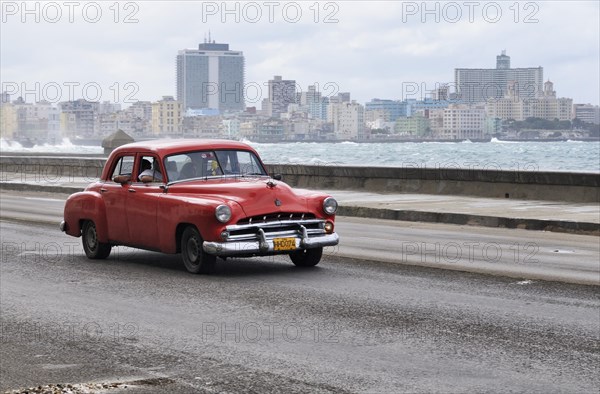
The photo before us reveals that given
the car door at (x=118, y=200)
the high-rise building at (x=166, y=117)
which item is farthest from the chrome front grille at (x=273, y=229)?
the high-rise building at (x=166, y=117)

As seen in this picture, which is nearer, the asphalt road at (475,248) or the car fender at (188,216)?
the car fender at (188,216)

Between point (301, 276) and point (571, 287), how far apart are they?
9.97 ft

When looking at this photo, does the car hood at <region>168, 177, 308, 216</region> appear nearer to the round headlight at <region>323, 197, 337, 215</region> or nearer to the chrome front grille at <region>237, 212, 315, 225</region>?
the chrome front grille at <region>237, 212, 315, 225</region>

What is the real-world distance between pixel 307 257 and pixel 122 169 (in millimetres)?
2749

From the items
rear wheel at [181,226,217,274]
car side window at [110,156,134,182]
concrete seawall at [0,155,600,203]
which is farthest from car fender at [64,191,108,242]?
concrete seawall at [0,155,600,203]

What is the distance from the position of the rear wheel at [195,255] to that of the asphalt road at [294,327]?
0.55 ft

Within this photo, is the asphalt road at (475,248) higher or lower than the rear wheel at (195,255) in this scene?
lower

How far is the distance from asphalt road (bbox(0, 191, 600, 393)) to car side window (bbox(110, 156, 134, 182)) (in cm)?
111

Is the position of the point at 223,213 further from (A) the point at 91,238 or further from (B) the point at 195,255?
(A) the point at 91,238

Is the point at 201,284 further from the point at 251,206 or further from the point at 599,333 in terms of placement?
the point at 599,333

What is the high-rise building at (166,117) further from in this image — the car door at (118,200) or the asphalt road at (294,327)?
the asphalt road at (294,327)

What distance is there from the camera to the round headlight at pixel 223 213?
43.2 ft

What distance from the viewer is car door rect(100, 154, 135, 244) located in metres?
14.9

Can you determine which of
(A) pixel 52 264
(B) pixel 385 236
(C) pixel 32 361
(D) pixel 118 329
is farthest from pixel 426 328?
(B) pixel 385 236
